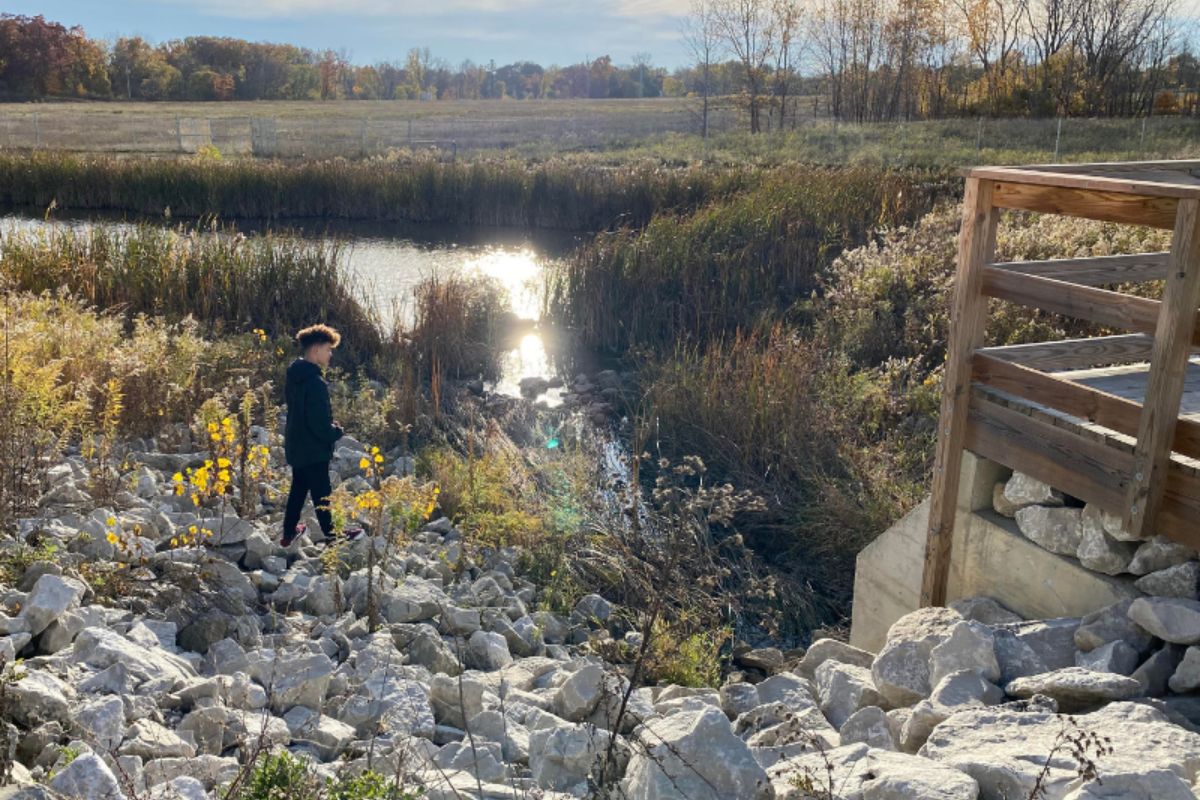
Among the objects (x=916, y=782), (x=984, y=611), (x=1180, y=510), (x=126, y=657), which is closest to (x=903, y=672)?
(x=984, y=611)

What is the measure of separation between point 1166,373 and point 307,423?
4.27 meters

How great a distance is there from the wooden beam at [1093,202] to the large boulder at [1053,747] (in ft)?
5.52

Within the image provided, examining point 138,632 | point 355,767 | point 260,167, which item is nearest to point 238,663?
point 138,632

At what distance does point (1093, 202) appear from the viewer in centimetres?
385

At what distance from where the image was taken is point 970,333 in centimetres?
449

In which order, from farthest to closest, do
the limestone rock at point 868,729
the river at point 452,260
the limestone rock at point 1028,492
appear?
the river at point 452,260 < the limestone rock at point 1028,492 < the limestone rock at point 868,729

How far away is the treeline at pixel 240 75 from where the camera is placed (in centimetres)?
5784

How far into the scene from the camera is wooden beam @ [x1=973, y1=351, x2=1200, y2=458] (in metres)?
3.66

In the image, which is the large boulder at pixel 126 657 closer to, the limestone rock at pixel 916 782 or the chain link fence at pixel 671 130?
the limestone rock at pixel 916 782

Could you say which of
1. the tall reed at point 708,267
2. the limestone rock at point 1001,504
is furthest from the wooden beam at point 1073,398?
the tall reed at point 708,267

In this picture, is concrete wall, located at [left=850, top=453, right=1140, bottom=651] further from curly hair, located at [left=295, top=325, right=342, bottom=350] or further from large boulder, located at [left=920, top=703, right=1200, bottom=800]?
curly hair, located at [left=295, top=325, right=342, bottom=350]

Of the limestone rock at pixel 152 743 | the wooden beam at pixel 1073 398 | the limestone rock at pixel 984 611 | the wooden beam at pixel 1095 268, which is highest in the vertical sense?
the wooden beam at pixel 1095 268

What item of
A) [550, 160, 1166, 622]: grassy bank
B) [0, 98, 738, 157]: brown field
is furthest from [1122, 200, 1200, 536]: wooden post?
[0, 98, 738, 157]: brown field

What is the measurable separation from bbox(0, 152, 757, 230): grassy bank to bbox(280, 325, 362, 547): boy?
14.0 metres
